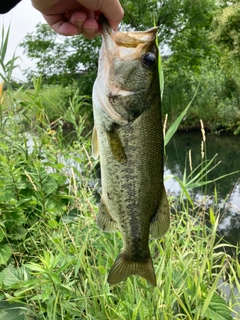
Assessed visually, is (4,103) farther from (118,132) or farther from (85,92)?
(85,92)

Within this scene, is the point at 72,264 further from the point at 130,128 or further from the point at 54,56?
the point at 54,56

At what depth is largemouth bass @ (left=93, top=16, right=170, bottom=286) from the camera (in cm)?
150

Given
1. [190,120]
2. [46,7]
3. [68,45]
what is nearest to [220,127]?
[190,120]

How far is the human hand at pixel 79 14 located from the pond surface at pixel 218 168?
156cm

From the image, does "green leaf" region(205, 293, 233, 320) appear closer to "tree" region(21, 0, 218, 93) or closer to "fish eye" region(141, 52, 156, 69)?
"fish eye" region(141, 52, 156, 69)

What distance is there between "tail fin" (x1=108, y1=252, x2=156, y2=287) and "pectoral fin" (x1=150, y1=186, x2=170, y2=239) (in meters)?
0.16

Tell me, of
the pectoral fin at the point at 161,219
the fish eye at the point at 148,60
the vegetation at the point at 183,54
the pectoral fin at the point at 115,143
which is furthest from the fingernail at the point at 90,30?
the vegetation at the point at 183,54

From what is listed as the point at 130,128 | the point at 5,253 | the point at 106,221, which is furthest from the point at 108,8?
the point at 5,253

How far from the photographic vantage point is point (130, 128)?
1523 mm

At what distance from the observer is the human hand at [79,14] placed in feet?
5.09

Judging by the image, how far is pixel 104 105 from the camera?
1503 millimetres

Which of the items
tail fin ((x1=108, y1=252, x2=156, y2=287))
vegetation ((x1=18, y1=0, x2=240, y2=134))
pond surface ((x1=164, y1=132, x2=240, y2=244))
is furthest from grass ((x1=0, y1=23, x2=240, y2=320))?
vegetation ((x1=18, y1=0, x2=240, y2=134))

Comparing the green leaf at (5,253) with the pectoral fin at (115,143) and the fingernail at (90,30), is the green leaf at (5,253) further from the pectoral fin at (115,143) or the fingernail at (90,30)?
the fingernail at (90,30)

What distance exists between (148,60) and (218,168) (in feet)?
33.2
